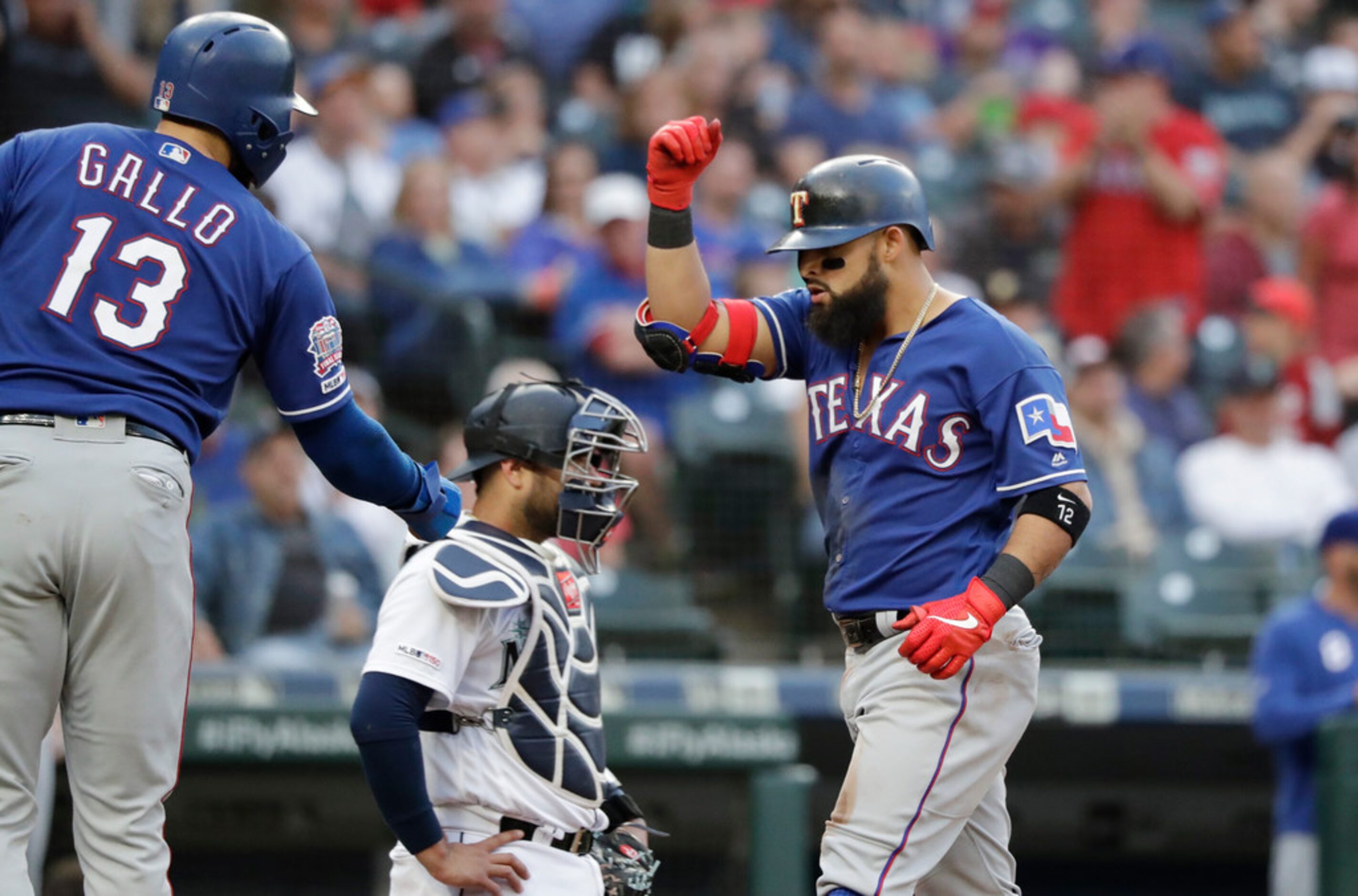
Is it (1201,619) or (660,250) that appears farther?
(1201,619)

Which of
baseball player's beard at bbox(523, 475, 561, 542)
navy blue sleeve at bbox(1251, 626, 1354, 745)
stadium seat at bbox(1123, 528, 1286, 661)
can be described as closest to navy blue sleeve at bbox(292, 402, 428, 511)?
baseball player's beard at bbox(523, 475, 561, 542)

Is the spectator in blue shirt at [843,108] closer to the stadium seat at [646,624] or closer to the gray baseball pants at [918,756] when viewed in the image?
the stadium seat at [646,624]

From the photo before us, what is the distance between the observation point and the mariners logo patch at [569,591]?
10.6ft

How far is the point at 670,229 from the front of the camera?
134 inches

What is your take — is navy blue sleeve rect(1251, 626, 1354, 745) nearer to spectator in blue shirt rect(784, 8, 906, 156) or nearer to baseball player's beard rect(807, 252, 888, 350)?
baseball player's beard rect(807, 252, 888, 350)

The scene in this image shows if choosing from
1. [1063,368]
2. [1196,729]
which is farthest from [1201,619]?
[1063,368]

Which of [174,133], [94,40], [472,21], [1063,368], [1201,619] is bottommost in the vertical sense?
[1201,619]

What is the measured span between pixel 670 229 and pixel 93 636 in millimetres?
1348

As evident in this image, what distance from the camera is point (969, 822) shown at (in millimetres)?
3377

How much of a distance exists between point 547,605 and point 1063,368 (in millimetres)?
5012

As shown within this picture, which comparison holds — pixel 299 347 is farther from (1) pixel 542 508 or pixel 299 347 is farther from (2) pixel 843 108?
(2) pixel 843 108

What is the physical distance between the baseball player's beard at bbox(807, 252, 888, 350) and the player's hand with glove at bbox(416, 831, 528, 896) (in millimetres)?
1144

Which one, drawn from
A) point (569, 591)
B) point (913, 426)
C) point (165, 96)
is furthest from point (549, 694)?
point (165, 96)

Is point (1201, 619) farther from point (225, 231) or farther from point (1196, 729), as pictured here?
point (225, 231)
